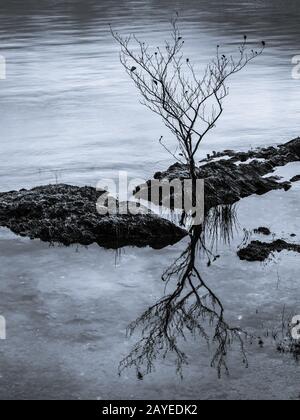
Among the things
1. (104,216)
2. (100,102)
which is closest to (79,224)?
(104,216)

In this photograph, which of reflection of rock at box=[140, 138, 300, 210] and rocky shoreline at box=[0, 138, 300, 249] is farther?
reflection of rock at box=[140, 138, 300, 210]

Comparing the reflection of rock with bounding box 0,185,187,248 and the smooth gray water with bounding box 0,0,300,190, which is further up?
the smooth gray water with bounding box 0,0,300,190

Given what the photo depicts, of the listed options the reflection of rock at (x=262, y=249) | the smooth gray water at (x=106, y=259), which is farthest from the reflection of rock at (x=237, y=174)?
the reflection of rock at (x=262, y=249)

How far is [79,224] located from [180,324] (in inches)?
153

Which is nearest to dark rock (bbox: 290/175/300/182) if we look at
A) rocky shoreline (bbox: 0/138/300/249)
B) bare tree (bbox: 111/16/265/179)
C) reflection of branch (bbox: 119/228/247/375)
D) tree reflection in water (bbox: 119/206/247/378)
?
rocky shoreline (bbox: 0/138/300/249)

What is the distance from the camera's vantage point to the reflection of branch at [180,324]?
8414mm

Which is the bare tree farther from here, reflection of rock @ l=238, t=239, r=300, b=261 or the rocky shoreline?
reflection of rock @ l=238, t=239, r=300, b=261

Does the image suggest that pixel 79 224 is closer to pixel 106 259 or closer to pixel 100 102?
pixel 106 259

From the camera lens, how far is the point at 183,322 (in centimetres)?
934

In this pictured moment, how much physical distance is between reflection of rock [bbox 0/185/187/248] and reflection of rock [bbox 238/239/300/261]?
4.56 ft

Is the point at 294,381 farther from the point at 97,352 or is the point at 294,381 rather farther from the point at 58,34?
the point at 58,34

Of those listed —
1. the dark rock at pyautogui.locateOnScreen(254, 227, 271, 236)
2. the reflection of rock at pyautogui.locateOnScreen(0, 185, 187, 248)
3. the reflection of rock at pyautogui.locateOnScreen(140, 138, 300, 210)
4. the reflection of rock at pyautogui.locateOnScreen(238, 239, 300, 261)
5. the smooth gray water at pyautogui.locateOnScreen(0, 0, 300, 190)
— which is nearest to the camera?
the reflection of rock at pyautogui.locateOnScreen(238, 239, 300, 261)

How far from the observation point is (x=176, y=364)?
8258mm

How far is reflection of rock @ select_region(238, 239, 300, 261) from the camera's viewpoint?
11.3m
